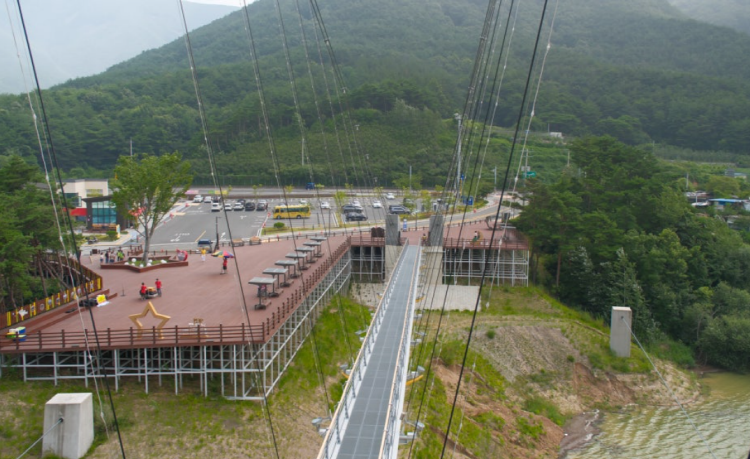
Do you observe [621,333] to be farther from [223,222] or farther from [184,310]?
[223,222]

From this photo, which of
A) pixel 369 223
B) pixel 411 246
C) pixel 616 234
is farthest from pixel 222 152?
pixel 616 234

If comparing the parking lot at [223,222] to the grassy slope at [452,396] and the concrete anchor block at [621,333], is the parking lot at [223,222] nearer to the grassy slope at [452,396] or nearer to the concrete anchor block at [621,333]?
the grassy slope at [452,396]

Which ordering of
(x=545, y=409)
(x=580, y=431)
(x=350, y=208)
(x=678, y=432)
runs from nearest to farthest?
(x=678, y=432) < (x=580, y=431) < (x=545, y=409) < (x=350, y=208)

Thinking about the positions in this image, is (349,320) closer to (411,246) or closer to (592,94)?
(411,246)

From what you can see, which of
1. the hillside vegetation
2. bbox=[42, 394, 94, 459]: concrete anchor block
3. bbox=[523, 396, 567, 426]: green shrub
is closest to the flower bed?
bbox=[42, 394, 94, 459]: concrete anchor block

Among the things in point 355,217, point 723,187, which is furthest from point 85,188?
point 723,187

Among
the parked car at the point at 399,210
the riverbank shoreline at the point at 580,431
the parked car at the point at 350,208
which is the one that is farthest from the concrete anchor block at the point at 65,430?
the parked car at the point at 399,210

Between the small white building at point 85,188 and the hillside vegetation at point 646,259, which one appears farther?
the small white building at point 85,188
